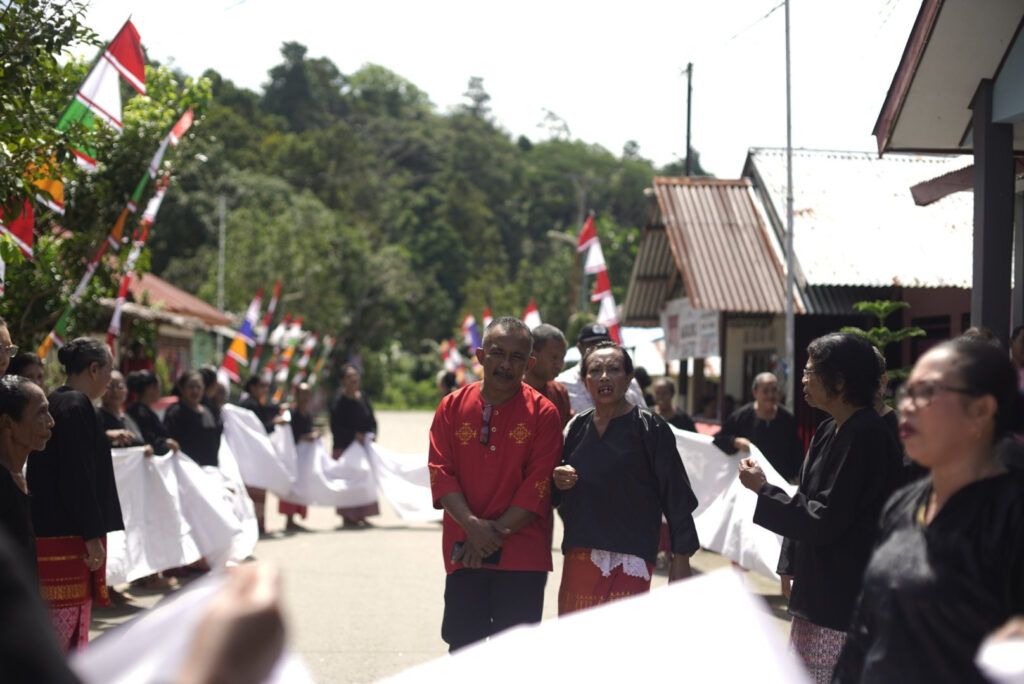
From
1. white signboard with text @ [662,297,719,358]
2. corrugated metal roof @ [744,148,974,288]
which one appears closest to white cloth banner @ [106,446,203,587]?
corrugated metal roof @ [744,148,974,288]

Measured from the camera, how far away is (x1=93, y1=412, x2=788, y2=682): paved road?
7.62 m

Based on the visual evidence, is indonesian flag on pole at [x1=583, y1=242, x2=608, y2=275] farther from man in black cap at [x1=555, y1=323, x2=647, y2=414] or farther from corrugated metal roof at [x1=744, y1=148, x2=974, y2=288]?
man in black cap at [x1=555, y1=323, x2=647, y2=414]

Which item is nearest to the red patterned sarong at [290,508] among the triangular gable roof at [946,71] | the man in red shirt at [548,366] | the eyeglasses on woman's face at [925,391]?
the man in red shirt at [548,366]

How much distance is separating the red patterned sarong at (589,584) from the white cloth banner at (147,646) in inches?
126

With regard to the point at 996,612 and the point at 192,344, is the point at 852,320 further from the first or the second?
the point at 192,344

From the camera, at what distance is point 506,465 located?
17.0ft

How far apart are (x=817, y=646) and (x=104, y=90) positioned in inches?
264

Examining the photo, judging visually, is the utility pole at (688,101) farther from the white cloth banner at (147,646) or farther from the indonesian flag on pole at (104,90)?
the white cloth banner at (147,646)

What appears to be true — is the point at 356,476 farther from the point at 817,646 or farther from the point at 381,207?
the point at 381,207

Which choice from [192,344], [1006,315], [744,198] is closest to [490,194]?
[192,344]

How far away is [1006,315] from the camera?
744 cm

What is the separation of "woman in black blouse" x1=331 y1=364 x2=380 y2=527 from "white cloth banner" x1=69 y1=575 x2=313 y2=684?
1297cm

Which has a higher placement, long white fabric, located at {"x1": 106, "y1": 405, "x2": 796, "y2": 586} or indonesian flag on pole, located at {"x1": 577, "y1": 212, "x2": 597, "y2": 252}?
indonesian flag on pole, located at {"x1": 577, "y1": 212, "x2": 597, "y2": 252}

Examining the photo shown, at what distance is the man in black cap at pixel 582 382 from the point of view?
7.47 m
